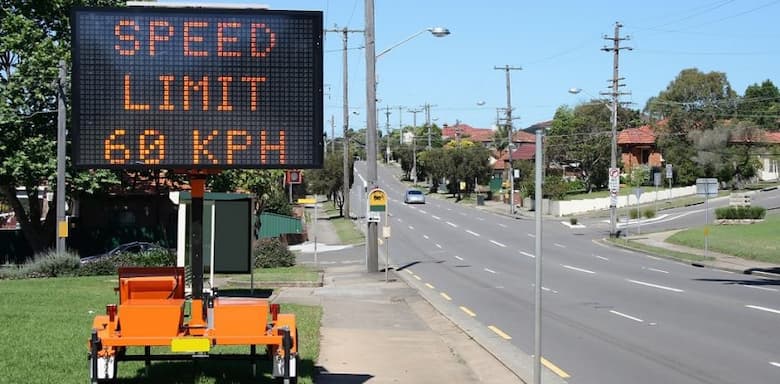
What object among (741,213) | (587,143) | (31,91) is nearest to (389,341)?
(31,91)

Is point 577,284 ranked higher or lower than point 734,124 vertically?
lower

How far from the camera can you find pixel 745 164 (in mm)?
88000

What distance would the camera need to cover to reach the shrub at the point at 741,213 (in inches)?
1976

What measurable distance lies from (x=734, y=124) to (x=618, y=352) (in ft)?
278

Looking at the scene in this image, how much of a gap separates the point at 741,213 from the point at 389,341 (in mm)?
40996

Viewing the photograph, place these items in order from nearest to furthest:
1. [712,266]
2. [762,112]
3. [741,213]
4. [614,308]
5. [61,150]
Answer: [614,308], [61,150], [712,266], [741,213], [762,112]

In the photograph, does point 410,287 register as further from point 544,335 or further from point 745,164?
point 745,164

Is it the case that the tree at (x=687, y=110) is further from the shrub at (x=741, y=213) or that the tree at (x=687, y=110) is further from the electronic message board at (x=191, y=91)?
the electronic message board at (x=191, y=91)

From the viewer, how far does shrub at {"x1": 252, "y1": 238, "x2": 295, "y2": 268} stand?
32.5 m

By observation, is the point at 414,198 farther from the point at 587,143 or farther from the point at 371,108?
the point at 371,108

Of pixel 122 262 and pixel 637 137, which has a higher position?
pixel 637 137

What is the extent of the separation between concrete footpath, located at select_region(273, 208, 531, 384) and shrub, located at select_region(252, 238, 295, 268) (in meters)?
6.68

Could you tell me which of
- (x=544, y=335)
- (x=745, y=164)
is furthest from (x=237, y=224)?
(x=745, y=164)

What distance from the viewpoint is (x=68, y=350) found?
11.4 meters
